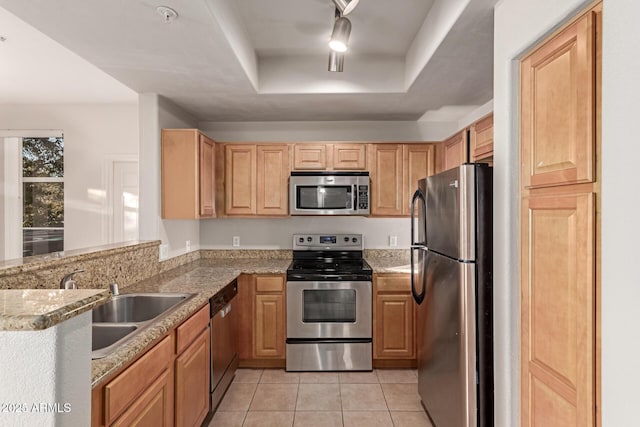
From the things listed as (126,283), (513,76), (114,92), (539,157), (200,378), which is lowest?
(200,378)

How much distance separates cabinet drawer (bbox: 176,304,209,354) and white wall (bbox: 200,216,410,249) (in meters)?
1.62

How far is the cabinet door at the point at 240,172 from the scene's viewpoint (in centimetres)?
355

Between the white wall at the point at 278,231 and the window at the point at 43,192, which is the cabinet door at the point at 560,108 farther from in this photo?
the window at the point at 43,192

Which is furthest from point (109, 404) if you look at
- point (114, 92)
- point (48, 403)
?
point (114, 92)

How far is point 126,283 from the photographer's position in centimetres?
247

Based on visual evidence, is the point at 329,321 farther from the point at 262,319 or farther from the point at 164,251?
the point at 164,251

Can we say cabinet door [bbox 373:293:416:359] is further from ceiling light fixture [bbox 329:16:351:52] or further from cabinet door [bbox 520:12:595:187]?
ceiling light fixture [bbox 329:16:351:52]

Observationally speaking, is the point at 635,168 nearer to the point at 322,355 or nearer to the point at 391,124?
the point at 322,355

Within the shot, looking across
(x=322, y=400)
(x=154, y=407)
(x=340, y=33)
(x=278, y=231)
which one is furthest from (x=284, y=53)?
(x=322, y=400)

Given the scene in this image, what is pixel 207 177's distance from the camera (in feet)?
10.7

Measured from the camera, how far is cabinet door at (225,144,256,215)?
355 centimetres

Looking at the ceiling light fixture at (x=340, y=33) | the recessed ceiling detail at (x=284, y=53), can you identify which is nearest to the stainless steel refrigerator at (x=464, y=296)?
the recessed ceiling detail at (x=284, y=53)

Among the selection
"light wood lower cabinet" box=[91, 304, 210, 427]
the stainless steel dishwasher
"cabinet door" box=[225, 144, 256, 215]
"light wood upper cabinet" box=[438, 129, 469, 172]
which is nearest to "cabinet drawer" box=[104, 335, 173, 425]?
"light wood lower cabinet" box=[91, 304, 210, 427]

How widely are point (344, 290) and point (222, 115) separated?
7.00ft
